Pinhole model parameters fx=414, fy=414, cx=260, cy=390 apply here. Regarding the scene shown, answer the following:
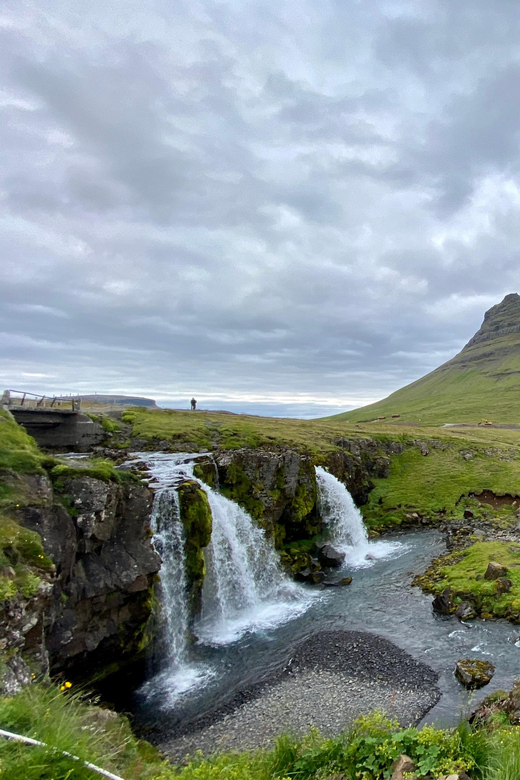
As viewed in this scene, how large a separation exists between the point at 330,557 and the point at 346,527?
6.95 metres

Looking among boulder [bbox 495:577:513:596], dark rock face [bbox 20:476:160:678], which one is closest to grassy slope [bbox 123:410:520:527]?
boulder [bbox 495:577:513:596]

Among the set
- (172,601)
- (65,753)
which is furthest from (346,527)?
(65,753)

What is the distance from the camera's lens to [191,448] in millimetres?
47094

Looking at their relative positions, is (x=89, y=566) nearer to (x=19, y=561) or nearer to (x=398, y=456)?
(x=19, y=561)

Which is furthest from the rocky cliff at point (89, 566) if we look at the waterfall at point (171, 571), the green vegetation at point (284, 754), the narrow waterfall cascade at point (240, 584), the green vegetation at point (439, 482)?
the green vegetation at point (439, 482)

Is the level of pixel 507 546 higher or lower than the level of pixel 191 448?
lower

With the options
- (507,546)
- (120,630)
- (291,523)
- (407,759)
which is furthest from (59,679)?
(507,546)

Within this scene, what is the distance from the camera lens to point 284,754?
29.6 ft

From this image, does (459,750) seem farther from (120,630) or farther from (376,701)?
(120,630)

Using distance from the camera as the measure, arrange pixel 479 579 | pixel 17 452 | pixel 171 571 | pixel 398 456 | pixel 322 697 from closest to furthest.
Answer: pixel 322 697
pixel 17 452
pixel 171 571
pixel 479 579
pixel 398 456

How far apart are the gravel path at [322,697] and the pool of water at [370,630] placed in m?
0.77

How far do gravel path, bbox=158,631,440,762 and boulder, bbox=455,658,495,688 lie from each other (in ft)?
4.48

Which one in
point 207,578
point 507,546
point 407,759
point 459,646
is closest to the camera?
point 407,759

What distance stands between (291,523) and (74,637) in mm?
23851
